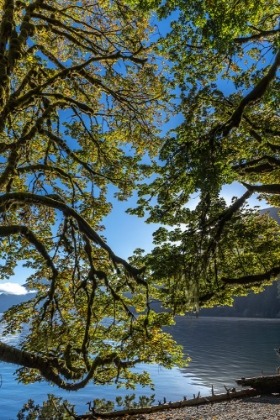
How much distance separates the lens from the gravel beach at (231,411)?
11957 mm

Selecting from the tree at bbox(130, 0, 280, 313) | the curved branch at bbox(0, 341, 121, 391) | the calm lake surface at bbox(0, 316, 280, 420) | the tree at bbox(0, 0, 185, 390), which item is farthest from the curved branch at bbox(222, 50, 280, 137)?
the calm lake surface at bbox(0, 316, 280, 420)

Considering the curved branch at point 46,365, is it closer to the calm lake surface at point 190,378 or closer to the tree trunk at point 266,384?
the tree trunk at point 266,384

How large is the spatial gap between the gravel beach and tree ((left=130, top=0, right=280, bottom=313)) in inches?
183

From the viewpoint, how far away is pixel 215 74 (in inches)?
326

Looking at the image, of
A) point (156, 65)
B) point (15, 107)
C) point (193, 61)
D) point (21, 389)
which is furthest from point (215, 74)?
point (21, 389)

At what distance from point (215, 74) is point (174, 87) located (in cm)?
122

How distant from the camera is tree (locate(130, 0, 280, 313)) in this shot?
18.7ft

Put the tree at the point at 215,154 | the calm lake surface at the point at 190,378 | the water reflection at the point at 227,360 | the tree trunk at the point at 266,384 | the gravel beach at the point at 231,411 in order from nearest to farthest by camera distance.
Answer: the tree at the point at 215,154 < the gravel beach at the point at 231,411 < the tree trunk at the point at 266,384 < the calm lake surface at the point at 190,378 < the water reflection at the point at 227,360

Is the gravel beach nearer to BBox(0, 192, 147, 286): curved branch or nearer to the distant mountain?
BBox(0, 192, 147, 286): curved branch

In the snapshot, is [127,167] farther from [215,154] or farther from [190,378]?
[190,378]

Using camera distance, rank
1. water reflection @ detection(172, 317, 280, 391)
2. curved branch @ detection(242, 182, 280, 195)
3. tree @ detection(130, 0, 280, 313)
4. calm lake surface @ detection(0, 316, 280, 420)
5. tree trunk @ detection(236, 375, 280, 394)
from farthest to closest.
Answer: water reflection @ detection(172, 317, 280, 391) < calm lake surface @ detection(0, 316, 280, 420) < tree trunk @ detection(236, 375, 280, 394) < curved branch @ detection(242, 182, 280, 195) < tree @ detection(130, 0, 280, 313)

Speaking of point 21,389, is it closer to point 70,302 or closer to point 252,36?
point 70,302

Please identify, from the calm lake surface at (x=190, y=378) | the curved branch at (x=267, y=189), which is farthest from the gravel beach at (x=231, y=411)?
the calm lake surface at (x=190, y=378)

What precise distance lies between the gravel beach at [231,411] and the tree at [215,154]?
4.64m
